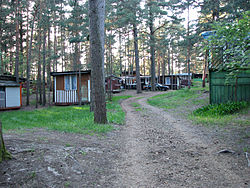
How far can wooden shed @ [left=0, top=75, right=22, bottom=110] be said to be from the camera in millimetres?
18766

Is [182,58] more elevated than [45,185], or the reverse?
[182,58]

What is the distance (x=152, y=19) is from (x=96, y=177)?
2714 cm

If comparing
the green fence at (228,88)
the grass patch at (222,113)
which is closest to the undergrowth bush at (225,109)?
the grass patch at (222,113)

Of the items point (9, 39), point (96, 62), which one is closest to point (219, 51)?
point (96, 62)

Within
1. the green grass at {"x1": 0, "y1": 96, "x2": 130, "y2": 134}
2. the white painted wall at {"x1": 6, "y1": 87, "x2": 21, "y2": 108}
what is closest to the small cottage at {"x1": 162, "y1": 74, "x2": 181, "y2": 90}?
the white painted wall at {"x1": 6, "y1": 87, "x2": 21, "y2": 108}

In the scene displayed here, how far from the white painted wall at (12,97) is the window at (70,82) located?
15.7ft

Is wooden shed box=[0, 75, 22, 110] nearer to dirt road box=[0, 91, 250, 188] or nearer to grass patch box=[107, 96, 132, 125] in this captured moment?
grass patch box=[107, 96, 132, 125]

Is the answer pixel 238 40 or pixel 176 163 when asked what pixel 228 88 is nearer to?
pixel 238 40

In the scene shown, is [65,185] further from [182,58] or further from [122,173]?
[182,58]

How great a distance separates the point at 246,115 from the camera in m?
9.01

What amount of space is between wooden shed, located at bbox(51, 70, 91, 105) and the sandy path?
1481 cm

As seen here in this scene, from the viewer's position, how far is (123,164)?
4199mm

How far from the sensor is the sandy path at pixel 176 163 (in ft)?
11.1

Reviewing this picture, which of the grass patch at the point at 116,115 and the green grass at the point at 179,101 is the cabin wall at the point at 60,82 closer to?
the grass patch at the point at 116,115
